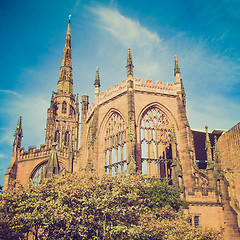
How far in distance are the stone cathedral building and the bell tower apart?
16514mm

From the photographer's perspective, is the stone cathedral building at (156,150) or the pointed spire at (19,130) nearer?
the stone cathedral building at (156,150)

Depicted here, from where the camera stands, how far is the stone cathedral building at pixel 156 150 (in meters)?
Result: 28.2

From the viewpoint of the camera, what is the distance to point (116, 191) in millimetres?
18594

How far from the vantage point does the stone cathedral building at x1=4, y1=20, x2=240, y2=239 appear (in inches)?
1112

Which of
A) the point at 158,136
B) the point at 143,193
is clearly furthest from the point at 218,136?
the point at 143,193

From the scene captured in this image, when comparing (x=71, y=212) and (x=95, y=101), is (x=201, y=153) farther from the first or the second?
(x=71, y=212)

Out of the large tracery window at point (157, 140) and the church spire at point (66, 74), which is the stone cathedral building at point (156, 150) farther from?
the church spire at point (66, 74)


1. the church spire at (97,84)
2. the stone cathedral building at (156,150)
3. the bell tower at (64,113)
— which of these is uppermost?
the bell tower at (64,113)

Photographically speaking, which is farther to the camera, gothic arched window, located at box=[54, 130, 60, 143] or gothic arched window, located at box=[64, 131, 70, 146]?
gothic arched window, located at box=[64, 131, 70, 146]

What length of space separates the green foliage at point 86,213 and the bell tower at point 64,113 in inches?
1453

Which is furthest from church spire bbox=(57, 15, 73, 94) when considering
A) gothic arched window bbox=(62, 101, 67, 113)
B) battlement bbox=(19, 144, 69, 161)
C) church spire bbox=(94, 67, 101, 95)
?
church spire bbox=(94, 67, 101, 95)

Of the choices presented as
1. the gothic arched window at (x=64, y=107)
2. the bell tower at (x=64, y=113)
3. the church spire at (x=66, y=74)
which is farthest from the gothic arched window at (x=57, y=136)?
the church spire at (x=66, y=74)

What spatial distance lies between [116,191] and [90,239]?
294 cm

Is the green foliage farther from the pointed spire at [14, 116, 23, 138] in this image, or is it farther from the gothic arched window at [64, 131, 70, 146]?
the gothic arched window at [64, 131, 70, 146]
